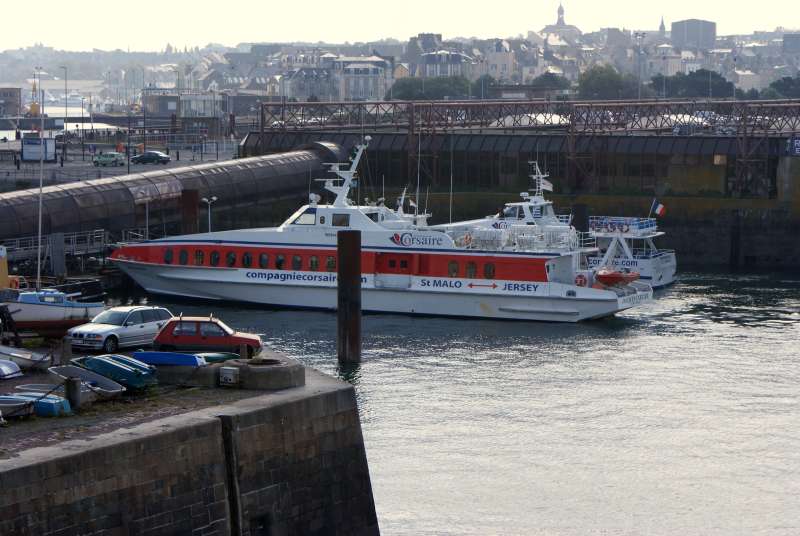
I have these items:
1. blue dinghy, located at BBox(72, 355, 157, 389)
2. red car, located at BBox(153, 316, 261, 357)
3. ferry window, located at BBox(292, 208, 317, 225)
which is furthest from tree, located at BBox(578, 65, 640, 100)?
blue dinghy, located at BBox(72, 355, 157, 389)

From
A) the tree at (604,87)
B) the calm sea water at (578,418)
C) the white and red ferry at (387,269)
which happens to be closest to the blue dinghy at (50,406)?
the calm sea water at (578,418)

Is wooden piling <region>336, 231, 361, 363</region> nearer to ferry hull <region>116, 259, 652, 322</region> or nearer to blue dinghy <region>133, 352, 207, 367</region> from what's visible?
ferry hull <region>116, 259, 652, 322</region>

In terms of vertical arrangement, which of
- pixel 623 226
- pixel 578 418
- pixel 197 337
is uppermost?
pixel 623 226

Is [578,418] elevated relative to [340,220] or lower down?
lower down

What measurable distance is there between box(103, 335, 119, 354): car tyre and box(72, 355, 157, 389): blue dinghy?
6.40 m

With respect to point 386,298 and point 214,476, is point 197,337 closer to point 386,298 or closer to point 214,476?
point 214,476

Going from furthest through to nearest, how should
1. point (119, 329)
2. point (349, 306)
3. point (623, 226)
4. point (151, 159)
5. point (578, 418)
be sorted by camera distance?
point (151, 159) → point (623, 226) → point (349, 306) → point (578, 418) → point (119, 329)

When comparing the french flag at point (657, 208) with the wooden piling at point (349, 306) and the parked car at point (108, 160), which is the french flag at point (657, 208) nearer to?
the wooden piling at point (349, 306)

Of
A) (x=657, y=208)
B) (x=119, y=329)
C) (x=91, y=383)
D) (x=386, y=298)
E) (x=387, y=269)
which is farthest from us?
(x=657, y=208)

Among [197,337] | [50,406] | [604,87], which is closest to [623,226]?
[197,337]

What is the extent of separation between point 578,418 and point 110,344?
38.2ft

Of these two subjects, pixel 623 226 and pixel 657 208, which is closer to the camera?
pixel 623 226

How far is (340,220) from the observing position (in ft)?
184

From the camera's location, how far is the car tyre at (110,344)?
34906mm
